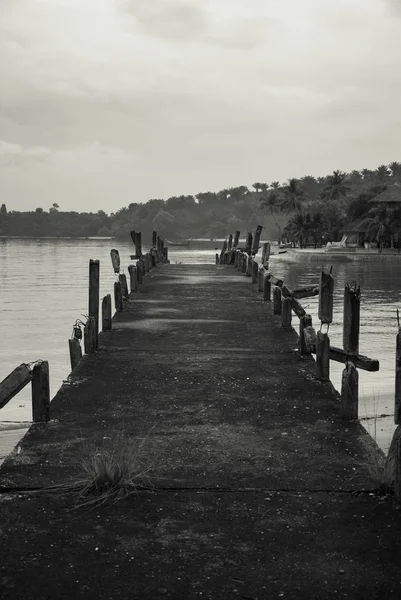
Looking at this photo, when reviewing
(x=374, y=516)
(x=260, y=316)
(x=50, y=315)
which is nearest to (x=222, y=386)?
(x=374, y=516)

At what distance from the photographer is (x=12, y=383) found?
319 inches

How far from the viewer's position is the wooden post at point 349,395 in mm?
8672

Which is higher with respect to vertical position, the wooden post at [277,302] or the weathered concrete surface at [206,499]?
the wooden post at [277,302]

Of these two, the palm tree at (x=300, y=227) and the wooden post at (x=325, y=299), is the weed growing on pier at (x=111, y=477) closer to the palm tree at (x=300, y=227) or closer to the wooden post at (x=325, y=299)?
the wooden post at (x=325, y=299)

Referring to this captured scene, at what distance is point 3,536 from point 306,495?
103 inches

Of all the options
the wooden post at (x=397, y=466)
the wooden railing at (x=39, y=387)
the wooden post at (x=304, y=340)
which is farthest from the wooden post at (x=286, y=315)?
the wooden post at (x=397, y=466)

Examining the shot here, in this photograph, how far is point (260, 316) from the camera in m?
17.6

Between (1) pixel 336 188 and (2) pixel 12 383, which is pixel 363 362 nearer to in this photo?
(2) pixel 12 383

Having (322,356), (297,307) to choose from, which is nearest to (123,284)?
(297,307)

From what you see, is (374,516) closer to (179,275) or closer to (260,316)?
(260,316)

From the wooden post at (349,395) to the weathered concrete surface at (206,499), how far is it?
0.22 metres

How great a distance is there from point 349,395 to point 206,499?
2812 mm

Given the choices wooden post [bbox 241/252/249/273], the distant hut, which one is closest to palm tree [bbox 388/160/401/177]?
the distant hut

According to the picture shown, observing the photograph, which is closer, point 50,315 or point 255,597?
point 255,597
